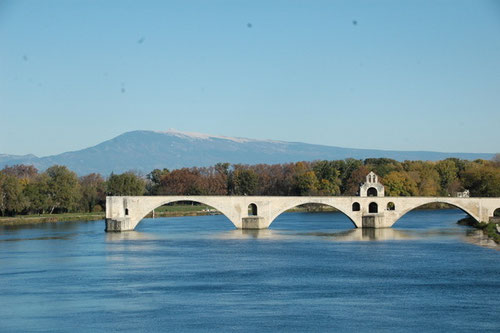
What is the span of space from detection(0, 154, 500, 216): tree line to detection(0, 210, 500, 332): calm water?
18.1 meters

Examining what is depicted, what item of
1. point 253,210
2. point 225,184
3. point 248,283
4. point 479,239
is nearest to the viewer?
point 248,283

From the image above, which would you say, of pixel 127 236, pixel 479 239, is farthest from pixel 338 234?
pixel 127 236

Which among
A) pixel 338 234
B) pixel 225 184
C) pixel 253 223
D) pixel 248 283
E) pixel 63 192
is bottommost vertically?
pixel 248 283

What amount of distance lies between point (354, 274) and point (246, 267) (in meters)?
4.98

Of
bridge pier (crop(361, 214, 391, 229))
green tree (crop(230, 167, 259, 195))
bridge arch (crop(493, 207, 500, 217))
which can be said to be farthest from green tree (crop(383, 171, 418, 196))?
bridge pier (crop(361, 214, 391, 229))

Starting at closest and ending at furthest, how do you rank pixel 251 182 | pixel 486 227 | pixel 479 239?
1. pixel 479 239
2. pixel 486 227
3. pixel 251 182

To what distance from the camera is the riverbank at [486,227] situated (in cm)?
4746

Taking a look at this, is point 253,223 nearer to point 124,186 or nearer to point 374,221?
point 374,221

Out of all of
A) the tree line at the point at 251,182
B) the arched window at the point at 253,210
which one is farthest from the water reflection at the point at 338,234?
the tree line at the point at 251,182

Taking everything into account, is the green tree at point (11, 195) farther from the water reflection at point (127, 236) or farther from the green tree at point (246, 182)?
the green tree at point (246, 182)

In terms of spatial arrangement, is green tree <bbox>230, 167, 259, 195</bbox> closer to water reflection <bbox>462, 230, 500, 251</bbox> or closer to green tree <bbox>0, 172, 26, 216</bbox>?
green tree <bbox>0, 172, 26, 216</bbox>

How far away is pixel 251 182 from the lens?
89.8 meters

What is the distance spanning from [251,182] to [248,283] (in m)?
59.0

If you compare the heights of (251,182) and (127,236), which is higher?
(251,182)
